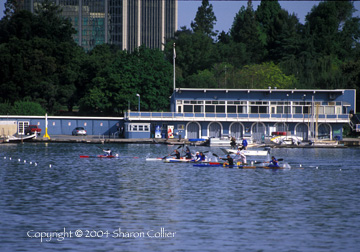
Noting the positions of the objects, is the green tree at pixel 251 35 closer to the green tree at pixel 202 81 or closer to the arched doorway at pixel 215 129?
the green tree at pixel 202 81

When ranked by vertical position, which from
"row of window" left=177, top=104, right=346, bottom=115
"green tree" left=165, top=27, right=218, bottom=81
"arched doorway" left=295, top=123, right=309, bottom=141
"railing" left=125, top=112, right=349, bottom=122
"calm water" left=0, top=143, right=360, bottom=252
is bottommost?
"calm water" left=0, top=143, right=360, bottom=252

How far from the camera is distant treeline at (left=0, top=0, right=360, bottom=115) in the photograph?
11512 cm

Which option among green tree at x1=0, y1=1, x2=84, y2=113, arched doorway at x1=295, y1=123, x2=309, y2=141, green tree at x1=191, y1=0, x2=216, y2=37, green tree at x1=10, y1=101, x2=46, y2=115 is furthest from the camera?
green tree at x1=191, y1=0, x2=216, y2=37

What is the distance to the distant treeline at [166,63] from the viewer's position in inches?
4532

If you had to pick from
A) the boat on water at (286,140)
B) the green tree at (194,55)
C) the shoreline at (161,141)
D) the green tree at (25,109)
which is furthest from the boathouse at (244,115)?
the green tree at (194,55)

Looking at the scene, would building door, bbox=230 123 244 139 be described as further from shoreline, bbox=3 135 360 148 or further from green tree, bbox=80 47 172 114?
green tree, bbox=80 47 172 114

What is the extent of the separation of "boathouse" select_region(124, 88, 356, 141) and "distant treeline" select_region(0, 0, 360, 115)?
14.7 m

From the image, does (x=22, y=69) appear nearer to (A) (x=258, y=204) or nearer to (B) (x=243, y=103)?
(B) (x=243, y=103)

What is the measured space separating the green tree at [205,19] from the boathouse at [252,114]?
3626 inches

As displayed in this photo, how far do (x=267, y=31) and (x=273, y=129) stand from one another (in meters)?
74.2

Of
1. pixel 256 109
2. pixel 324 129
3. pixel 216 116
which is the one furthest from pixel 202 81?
pixel 324 129

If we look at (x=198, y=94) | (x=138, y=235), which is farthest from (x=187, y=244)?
(x=198, y=94)

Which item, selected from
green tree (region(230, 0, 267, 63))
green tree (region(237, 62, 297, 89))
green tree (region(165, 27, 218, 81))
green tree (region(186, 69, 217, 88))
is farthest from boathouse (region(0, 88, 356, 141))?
green tree (region(230, 0, 267, 63))

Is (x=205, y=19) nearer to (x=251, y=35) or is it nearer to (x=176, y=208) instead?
(x=251, y=35)
